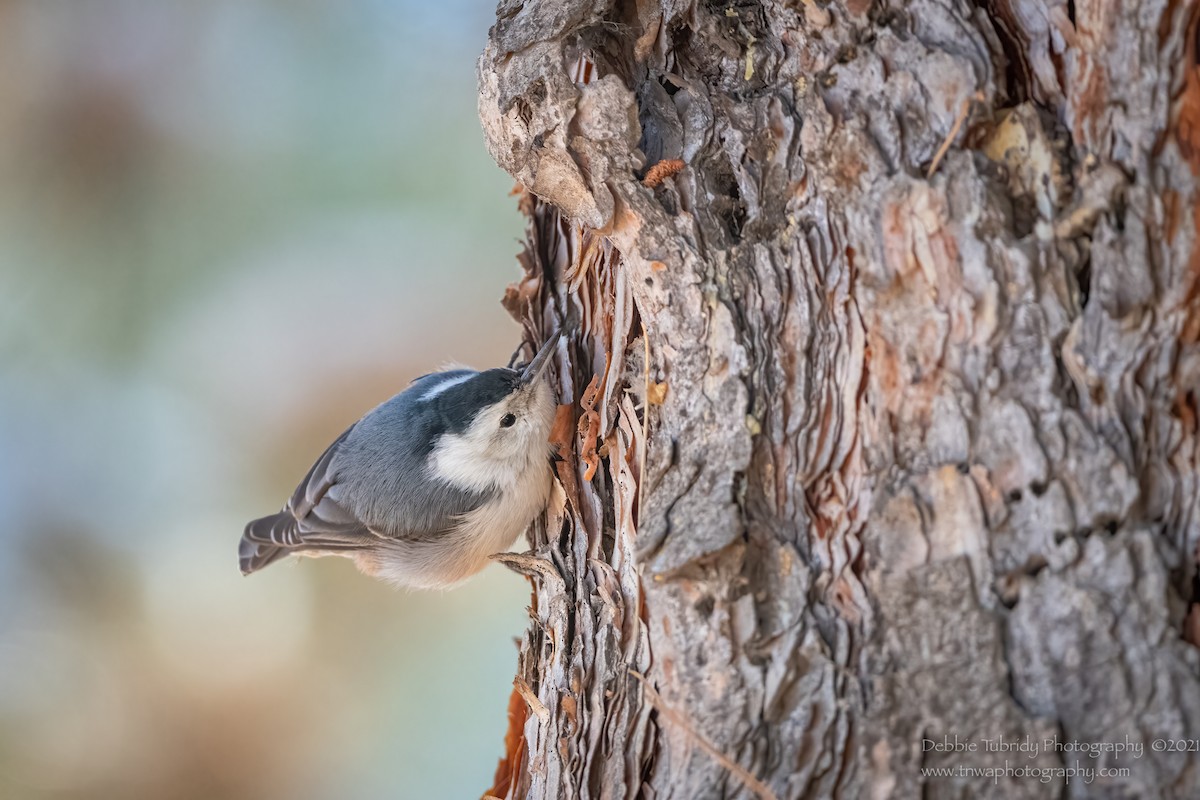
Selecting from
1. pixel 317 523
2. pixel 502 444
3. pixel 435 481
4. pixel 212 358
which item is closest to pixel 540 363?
pixel 502 444

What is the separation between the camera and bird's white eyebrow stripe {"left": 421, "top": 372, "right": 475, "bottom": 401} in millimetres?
2250

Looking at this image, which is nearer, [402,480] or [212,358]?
[402,480]

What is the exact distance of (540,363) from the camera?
195cm

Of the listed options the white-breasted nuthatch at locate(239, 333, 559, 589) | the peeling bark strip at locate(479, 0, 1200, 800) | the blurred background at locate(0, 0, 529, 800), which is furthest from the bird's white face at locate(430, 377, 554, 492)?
the blurred background at locate(0, 0, 529, 800)

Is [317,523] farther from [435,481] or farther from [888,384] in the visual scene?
[888,384]

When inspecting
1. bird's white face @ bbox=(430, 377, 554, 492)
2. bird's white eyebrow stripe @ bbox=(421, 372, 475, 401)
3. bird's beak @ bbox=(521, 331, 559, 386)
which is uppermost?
bird's white eyebrow stripe @ bbox=(421, 372, 475, 401)

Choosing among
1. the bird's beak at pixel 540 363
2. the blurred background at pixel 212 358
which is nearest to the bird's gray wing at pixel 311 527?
the blurred background at pixel 212 358

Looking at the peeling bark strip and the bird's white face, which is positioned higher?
the bird's white face

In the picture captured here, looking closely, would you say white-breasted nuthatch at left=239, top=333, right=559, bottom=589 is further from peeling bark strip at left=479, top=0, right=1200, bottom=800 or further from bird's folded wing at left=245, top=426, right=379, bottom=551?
peeling bark strip at left=479, top=0, right=1200, bottom=800

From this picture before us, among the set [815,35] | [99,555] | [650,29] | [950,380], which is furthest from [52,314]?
[950,380]

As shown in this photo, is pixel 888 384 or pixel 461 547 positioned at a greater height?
pixel 461 547

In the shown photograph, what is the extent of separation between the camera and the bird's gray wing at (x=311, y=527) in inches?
91.7

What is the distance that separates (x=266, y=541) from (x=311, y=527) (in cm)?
24

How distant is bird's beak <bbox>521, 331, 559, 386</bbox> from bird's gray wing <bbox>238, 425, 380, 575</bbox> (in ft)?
2.04
